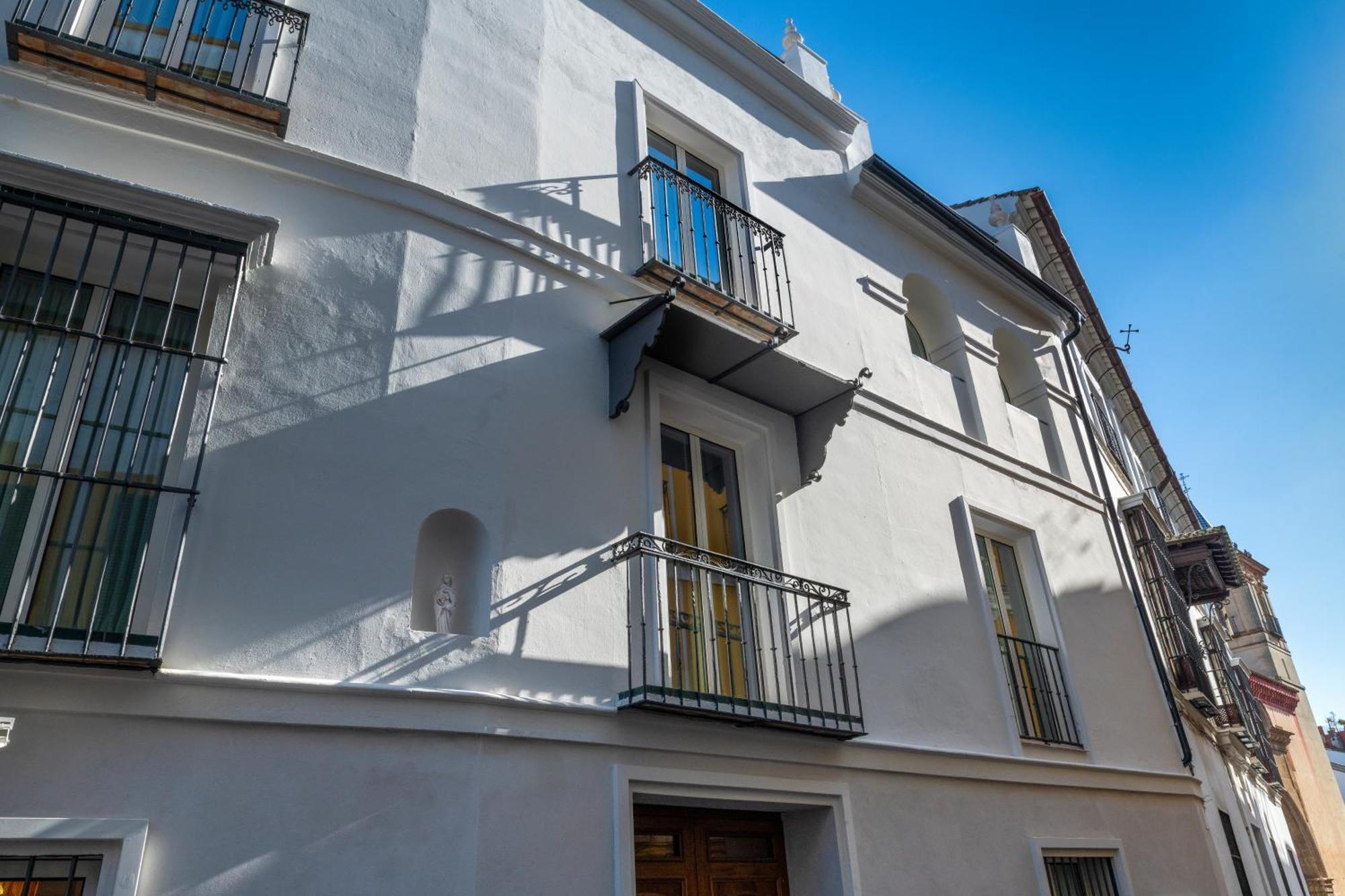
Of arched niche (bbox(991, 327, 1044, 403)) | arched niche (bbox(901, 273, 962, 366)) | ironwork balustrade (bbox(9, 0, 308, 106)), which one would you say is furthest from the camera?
arched niche (bbox(991, 327, 1044, 403))

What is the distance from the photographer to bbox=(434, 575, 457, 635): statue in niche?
5414mm

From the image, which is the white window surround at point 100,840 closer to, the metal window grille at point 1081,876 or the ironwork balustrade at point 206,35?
the ironwork balustrade at point 206,35

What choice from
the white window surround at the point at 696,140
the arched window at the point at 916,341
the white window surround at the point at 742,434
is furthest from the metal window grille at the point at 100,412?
the arched window at the point at 916,341

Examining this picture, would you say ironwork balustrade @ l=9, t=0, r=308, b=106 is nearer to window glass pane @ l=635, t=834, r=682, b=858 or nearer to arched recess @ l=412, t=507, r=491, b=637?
arched recess @ l=412, t=507, r=491, b=637

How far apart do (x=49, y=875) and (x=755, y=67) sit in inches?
340

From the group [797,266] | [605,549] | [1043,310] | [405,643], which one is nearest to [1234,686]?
[1043,310]

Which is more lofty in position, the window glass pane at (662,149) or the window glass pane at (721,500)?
the window glass pane at (662,149)

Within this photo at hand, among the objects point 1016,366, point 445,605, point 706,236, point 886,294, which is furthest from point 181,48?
point 1016,366

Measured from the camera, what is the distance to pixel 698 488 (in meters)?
7.33

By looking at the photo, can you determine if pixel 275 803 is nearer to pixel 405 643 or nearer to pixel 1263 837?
pixel 405 643

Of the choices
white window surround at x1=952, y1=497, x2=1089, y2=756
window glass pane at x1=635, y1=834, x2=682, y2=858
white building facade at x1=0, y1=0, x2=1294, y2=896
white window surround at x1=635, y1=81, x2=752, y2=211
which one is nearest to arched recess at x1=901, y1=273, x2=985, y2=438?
white building facade at x1=0, y1=0, x2=1294, y2=896

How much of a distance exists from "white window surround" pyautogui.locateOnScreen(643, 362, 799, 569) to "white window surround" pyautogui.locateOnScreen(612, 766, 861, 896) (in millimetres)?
1644

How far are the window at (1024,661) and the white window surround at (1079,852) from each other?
83 centimetres

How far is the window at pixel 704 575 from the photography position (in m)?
6.44
